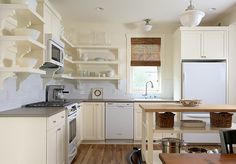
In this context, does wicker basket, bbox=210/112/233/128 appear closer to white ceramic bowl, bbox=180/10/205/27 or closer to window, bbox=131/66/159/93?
white ceramic bowl, bbox=180/10/205/27

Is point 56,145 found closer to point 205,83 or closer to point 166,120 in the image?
point 166,120

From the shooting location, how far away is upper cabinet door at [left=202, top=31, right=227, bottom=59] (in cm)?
489

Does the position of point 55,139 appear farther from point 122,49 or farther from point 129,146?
point 122,49

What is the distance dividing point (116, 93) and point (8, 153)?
11.2 ft

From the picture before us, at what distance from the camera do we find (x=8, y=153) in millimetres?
2500

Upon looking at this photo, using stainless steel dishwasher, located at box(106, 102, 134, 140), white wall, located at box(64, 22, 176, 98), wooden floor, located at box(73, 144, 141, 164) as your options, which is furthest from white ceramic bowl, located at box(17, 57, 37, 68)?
white wall, located at box(64, 22, 176, 98)

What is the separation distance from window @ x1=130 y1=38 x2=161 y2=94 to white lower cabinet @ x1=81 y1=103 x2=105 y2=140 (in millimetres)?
1105

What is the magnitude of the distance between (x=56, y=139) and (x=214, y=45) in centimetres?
365

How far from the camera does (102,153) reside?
4395 millimetres

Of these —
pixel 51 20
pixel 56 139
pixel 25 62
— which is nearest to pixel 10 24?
pixel 25 62

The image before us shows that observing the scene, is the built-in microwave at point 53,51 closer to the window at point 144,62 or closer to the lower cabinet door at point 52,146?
the lower cabinet door at point 52,146

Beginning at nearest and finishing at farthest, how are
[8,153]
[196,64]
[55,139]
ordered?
[8,153], [55,139], [196,64]

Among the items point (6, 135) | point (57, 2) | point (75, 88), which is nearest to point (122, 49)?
point (75, 88)

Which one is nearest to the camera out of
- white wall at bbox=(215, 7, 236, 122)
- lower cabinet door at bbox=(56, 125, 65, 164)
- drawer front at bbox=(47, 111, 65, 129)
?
drawer front at bbox=(47, 111, 65, 129)
